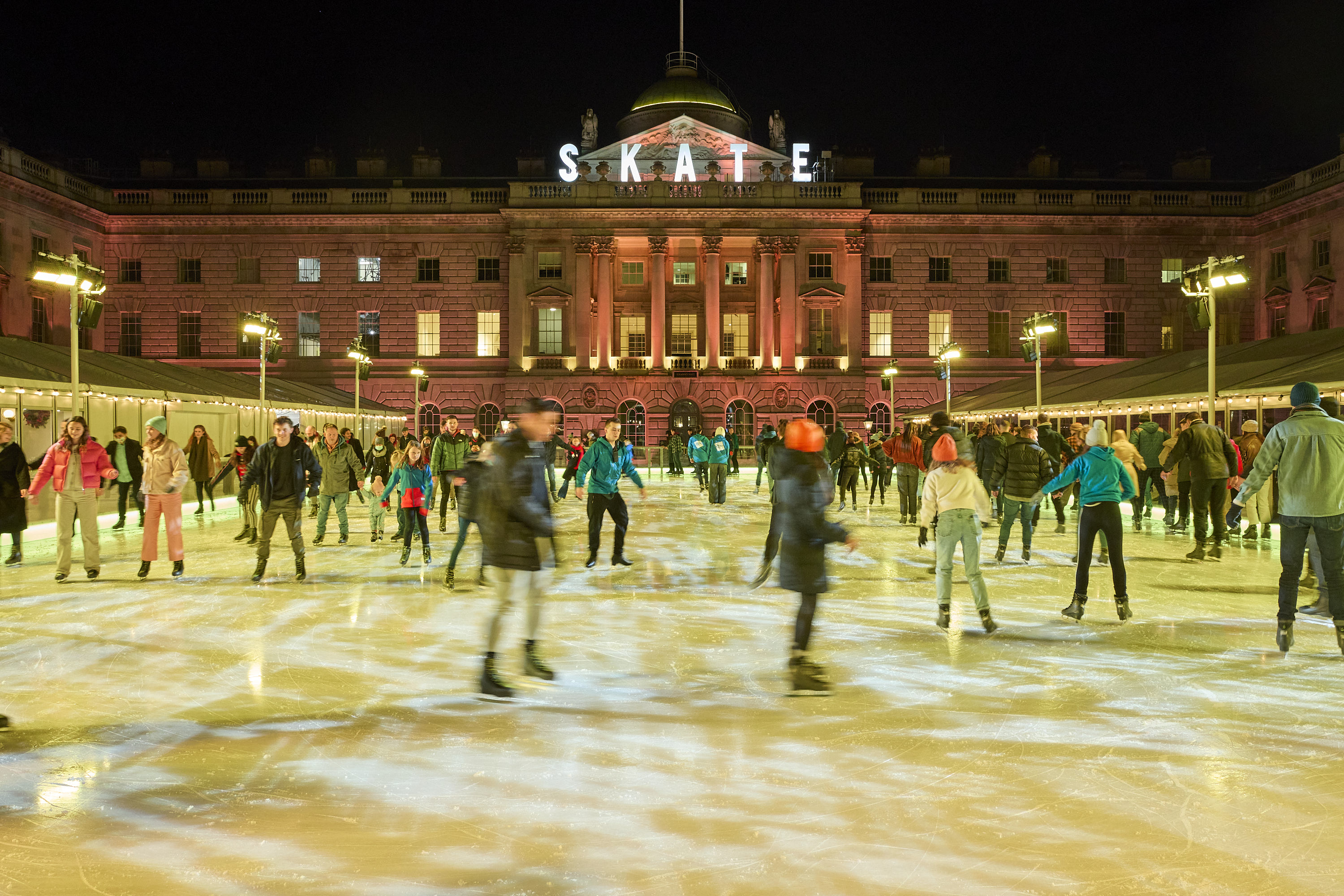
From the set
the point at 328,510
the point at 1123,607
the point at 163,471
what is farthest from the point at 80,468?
the point at 1123,607

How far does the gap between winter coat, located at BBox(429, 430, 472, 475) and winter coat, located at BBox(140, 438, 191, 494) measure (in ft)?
13.4

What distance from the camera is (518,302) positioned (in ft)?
166

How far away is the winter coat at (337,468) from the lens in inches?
587

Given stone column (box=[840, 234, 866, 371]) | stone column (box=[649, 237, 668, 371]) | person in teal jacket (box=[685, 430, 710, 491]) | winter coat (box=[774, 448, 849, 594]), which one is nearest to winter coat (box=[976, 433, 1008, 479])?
person in teal jacket (box=[685, 430, 710, 491])

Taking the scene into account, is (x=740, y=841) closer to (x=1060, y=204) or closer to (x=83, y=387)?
(x=83, y=387)

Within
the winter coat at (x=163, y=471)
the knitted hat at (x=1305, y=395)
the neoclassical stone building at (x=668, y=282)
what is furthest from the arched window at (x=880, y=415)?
the knitted hat at (x=1305, y=395)

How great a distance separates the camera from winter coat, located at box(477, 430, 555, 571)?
6.47m

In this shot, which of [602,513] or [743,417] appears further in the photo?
[743,417]

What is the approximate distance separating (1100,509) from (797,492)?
3.60 meters

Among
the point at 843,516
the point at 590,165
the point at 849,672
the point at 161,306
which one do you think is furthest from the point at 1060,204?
the point at 849,672

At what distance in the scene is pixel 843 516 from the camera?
20000 mm

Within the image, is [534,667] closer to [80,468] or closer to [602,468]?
[602,468]

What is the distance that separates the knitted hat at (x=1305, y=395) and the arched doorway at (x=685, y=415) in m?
→ 42.1

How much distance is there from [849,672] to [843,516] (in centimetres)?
1343
